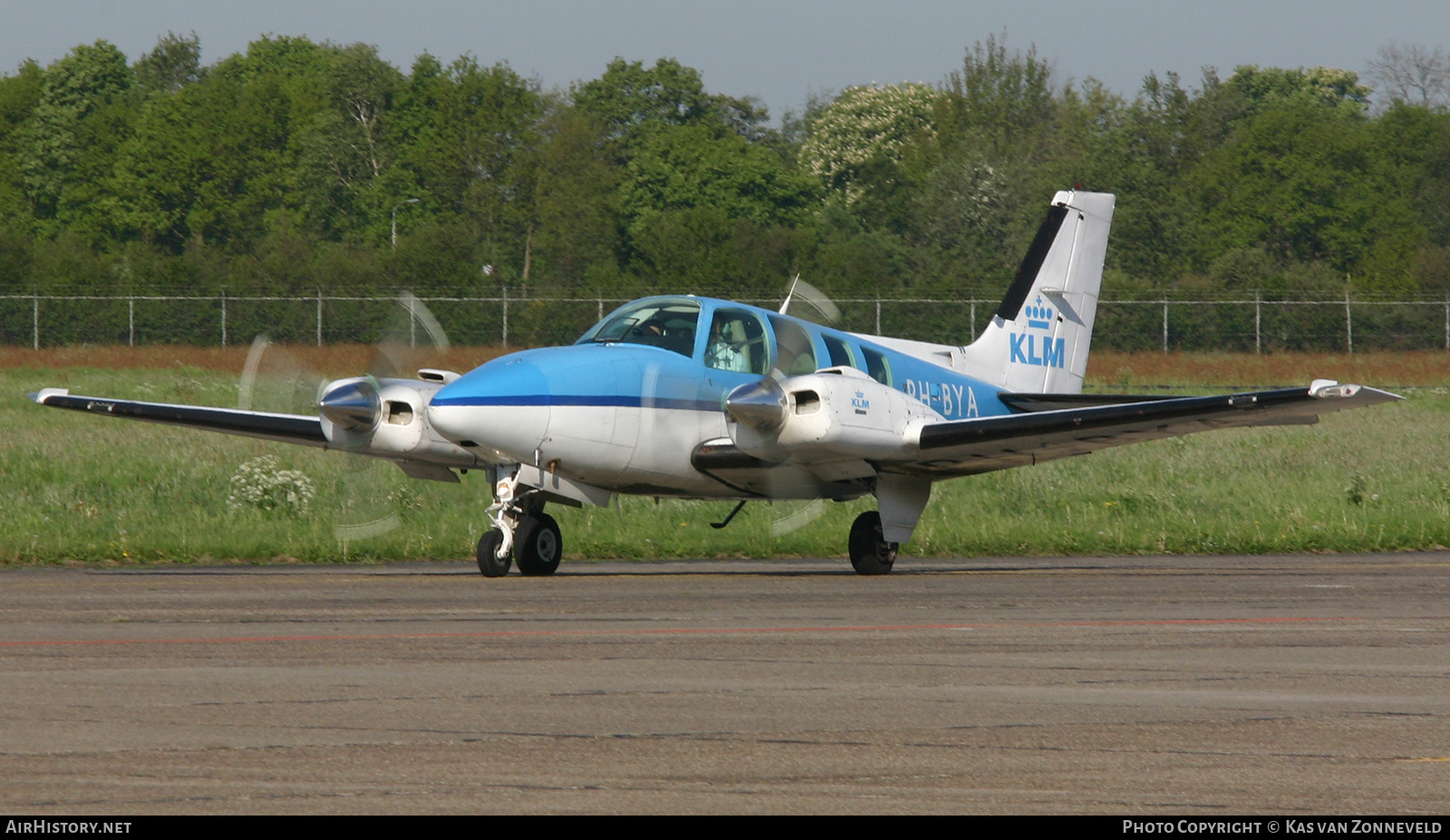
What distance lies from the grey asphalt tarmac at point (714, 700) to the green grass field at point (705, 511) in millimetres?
4445

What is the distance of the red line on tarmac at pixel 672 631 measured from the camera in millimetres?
9523

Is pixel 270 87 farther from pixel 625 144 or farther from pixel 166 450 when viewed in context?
pixel 166 450

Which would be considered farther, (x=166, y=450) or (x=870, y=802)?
(x=166, y=450)

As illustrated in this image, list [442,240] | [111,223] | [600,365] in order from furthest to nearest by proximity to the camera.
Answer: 1. [111,223]
2. [442,240]
3. [600,365]

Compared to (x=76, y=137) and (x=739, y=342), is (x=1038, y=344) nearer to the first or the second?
(x=739, y=342)

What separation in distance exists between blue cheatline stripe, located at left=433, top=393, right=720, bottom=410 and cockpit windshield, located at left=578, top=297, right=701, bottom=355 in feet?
1.72

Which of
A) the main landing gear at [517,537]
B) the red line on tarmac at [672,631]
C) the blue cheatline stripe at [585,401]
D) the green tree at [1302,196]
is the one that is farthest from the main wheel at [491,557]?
the green tree at [1302,196]

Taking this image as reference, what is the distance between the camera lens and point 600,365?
14.5 m

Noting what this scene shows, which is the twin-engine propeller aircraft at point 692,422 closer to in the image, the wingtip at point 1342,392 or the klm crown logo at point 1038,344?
the wingtip at point 1342,392

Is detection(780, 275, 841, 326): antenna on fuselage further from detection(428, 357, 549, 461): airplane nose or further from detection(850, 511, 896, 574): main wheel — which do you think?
detection(428, 357, 549, 461): airplane nose

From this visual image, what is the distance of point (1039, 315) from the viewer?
66.4 feet
